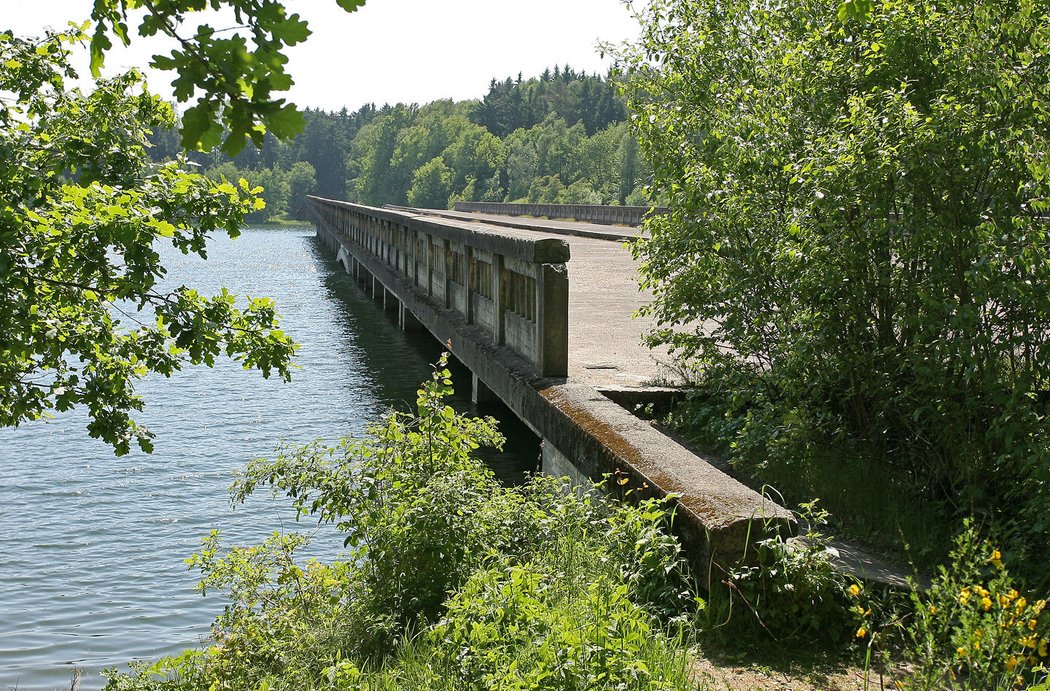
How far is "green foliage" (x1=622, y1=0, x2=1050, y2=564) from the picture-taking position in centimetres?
545

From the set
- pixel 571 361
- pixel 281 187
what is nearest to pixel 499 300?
pixel 571 361

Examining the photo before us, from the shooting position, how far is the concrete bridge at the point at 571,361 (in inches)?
217

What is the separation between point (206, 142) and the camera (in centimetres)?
291

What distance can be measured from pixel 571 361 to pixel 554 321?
3.54ft

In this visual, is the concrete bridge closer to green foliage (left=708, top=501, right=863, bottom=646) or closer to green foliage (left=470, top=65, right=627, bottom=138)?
green foliage (left=708, top=501, right=863, bottom=646)

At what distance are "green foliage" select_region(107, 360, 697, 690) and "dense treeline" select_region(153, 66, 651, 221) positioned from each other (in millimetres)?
92393

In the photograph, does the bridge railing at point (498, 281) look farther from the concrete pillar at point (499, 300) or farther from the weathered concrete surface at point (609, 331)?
the weathered concrete surface at point (609, 331)

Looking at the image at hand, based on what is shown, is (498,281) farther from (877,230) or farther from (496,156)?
(496,156)

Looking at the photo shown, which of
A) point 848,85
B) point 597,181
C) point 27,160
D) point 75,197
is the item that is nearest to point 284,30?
point 75,197

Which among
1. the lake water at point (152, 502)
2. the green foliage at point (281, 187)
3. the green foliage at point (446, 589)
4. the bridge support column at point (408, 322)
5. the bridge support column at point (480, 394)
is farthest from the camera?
the green foliage at point (281, 187)

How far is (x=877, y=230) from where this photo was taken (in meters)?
6.11

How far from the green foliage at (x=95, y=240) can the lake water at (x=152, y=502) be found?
1992 millimetres

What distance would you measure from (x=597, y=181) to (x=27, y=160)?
109 metres

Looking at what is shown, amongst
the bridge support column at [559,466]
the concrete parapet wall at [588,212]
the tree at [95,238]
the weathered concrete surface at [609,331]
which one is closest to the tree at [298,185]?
the concrete parapet wall at [588,212]
